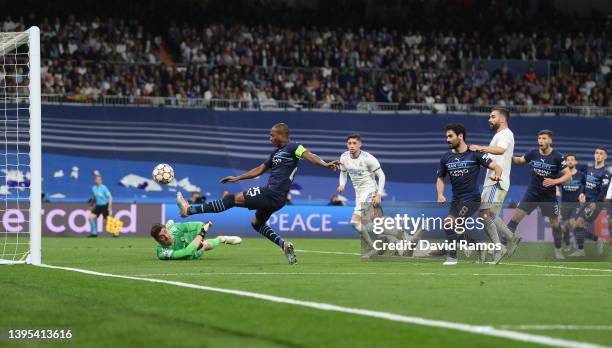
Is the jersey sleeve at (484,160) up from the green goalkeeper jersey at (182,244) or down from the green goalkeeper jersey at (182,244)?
up

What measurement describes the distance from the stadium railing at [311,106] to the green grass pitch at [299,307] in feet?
72.0

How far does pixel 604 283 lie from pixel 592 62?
3355cm

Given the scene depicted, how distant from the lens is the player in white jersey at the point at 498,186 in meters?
16.4

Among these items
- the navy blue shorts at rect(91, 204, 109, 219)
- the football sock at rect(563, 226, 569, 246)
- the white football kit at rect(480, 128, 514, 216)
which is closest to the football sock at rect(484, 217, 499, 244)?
the white football kit at rect(480, 128, 514, 216)

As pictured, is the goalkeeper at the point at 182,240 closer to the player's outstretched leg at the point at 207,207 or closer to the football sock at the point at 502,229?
the player's outstretched leg at the point at 207,207

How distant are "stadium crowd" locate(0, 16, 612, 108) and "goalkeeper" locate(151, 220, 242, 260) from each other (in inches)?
788

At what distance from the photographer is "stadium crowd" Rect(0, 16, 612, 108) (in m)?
37.9

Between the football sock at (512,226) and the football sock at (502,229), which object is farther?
the football sock at (512,226)

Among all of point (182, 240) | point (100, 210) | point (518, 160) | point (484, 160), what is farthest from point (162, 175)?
point (100, 210)

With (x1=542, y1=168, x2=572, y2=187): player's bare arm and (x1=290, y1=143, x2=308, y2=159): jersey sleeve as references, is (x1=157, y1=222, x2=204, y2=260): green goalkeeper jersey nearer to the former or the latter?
(x1=290, y1=143, x2=308, y2=159): jersey sleeve

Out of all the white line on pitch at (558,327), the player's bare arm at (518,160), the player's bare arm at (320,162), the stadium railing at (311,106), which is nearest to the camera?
the white line on pitch at (558,327)

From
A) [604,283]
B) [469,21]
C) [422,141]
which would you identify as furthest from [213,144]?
[604,283]

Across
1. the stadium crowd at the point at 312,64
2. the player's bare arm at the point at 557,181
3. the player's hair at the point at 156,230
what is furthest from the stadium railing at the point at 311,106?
the player's hair at the point at 156,230

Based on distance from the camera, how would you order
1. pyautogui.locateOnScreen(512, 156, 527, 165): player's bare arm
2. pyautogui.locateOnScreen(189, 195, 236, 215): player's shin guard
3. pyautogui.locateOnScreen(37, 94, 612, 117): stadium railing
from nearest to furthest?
pyautogui.locateOnScreen(189, 195, 236, 215): player's shin guard
pyautogui.locateOnScreen(512, 156, 527, 165): player's bare arm
pyautogui.locateOnScreen(37, 94, 612, 117): stadium railing
